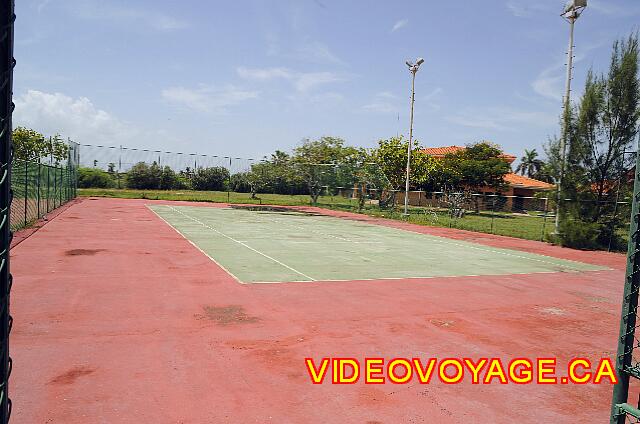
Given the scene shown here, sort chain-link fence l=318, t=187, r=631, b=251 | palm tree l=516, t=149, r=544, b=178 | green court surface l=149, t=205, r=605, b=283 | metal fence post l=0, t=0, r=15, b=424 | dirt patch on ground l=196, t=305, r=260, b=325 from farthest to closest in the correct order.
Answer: palm tree l=516, t=149, r=544, b=178, chain-link fence l=318, t=187, r=631, b=251, green court surface l=149, t=205, r=605, b=283, dirt patch on ground l=196, t=305, r=260, b=325, metal fence post l=0, t=0, r=15, b=424

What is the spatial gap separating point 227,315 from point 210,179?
40846 millimetres

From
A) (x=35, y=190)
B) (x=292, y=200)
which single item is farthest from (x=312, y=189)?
(x=35, y=190)

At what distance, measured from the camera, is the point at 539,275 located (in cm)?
1305

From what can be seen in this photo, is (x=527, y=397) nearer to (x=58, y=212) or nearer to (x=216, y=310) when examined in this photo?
(x=216, y=310)

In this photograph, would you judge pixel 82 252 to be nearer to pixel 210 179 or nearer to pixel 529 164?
pixel 210 179

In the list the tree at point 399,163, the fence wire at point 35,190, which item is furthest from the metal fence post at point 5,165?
the tree at point 399,163

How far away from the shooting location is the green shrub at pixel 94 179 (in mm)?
42781

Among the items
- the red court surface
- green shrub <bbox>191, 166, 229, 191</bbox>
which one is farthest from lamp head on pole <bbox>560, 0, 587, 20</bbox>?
green shrub <bbox>191, 166, 229, 191</bbox>

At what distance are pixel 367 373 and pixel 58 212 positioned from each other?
22.3 metres

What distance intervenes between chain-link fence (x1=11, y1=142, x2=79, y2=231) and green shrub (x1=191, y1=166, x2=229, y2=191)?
13.7m

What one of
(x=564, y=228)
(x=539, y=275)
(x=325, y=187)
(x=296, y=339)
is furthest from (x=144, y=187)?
(x=296, y=339)

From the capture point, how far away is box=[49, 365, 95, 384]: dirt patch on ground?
4863 millimetres

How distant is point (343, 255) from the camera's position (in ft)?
47.6

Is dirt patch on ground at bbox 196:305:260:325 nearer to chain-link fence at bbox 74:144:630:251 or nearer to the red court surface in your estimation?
the red court surface
